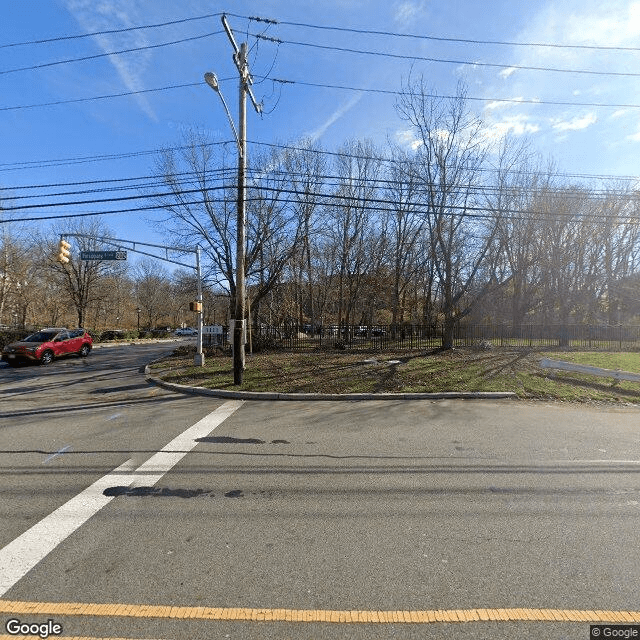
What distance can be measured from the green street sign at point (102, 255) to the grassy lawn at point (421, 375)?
193 inches

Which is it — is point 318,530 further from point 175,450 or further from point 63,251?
point 63,251

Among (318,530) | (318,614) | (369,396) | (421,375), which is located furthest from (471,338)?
(318,614)

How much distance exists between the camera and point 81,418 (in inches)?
310

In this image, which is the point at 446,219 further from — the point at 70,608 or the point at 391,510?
the point at 70,608

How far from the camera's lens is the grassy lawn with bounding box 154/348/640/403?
10438 millimetres

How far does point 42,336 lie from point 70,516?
19886 mm

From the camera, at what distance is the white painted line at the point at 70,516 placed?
9.37ft

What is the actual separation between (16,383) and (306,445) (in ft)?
40.6

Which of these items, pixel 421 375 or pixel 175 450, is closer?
pixel 175 450

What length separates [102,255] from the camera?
1533 centimetres

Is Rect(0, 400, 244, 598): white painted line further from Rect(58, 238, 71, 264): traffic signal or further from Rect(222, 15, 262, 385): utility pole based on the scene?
Rect(58, 238, 71, 264): traffic signal

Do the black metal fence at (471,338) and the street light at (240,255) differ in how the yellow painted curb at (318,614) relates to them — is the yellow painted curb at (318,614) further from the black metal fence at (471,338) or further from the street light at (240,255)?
the black metal fence at (471,338)

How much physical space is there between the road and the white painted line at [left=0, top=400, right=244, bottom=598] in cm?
2

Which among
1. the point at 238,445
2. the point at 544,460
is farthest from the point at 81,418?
the point at 544,460
